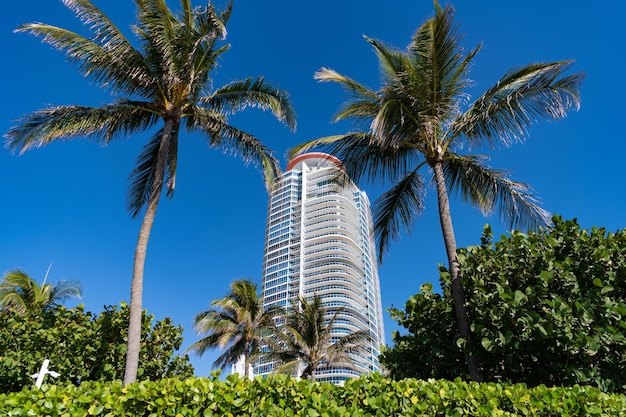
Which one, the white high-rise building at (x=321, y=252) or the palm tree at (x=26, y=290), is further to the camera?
the white high-rise building at (x=321, y=252)

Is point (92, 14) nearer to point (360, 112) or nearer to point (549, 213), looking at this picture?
point (360, 112)

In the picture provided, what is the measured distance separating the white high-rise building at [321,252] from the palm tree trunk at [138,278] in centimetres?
8430

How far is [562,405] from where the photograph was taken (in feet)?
12.4

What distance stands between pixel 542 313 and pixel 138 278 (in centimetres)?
742

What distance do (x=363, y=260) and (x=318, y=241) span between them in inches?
566

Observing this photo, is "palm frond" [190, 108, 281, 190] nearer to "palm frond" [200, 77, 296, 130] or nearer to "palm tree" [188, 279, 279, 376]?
"palm frond" [200, 77, 296, 130]

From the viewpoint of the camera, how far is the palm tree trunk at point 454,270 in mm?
6566

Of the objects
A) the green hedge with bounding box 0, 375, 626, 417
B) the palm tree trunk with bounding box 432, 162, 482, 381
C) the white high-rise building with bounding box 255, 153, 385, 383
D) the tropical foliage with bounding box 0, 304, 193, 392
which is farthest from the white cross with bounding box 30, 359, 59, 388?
the white high-rise building with bounding box 255, 153, 385, 383

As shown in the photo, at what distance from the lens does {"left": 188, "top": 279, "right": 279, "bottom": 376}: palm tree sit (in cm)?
2498

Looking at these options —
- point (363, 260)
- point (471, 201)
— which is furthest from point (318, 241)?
point (471, 201)

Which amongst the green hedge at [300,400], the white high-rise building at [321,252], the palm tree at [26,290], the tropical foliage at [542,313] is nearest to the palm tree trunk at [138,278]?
the green hedge at [300,400]

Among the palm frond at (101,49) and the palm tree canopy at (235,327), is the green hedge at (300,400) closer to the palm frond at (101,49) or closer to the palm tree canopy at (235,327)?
the palm frond at (101,49)

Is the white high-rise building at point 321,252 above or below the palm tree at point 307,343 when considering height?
above

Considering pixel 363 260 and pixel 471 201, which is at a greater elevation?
pixel 363 260
